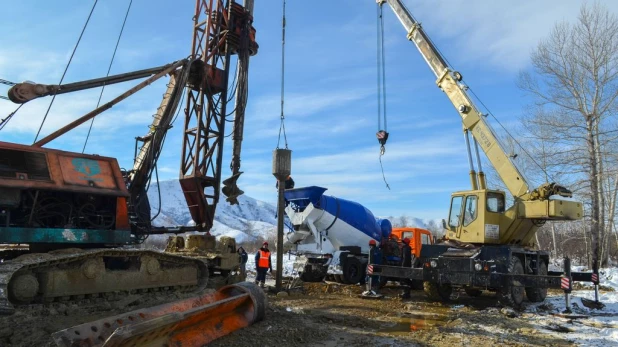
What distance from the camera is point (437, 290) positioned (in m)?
11.7

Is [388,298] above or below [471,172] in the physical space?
below

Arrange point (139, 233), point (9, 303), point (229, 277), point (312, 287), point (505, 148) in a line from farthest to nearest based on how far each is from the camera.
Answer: point (312, 287) < point (505, 148) < point (229, 277) < point (139, 233) < point (9, 303)

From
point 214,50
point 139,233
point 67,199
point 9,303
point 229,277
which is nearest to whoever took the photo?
point 9,303

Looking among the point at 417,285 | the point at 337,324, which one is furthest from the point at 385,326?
the point at 417,285

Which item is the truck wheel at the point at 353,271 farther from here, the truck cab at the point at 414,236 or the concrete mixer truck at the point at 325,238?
the truck cab at the point at 414,236

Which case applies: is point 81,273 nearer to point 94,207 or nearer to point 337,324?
point 94,207

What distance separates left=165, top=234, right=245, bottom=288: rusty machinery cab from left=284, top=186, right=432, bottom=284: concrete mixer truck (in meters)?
5.11

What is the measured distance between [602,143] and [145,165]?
20.9 metres

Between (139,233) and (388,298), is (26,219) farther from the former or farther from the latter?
(388,298)

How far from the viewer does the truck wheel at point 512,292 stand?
1027 cm

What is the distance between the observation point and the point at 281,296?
11508 millimetres

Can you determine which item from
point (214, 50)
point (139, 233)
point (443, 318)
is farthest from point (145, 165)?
point (443, 318)

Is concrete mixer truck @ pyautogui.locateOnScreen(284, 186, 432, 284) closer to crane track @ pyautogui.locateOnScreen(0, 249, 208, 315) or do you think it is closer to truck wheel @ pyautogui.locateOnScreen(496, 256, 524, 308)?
truck wheel @ pyautogui.locateOnScreen(496, 256, 524, 308)

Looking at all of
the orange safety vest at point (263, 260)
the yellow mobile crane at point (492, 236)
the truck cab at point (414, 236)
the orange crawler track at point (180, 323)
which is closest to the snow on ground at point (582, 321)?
the yellow mobile crane at point (492, 236)
